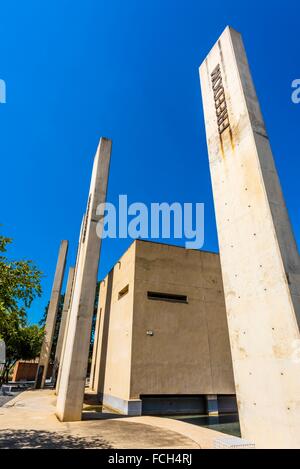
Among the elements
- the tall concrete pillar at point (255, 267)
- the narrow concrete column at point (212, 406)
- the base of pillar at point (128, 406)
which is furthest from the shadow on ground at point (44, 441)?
the narrow concrete column at point (212, 406)

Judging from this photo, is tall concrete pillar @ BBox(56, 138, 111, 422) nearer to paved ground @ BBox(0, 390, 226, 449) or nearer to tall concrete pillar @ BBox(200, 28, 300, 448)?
paved ground @ BBox(0, 390, 226, 449)

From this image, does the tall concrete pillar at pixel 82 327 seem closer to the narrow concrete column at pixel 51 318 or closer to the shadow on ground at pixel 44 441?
the shadow on ground at pixel 44 441

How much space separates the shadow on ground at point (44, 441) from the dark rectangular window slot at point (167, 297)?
8.79 meters

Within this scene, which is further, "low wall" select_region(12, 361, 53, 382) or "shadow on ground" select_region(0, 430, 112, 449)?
"low wall" select_region(12, 361, 53, 382)

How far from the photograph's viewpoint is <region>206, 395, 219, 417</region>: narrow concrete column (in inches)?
582

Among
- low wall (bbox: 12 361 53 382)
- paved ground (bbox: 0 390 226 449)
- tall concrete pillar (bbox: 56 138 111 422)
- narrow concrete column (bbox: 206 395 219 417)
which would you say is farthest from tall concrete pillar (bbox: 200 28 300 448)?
low wall (bbox: 12 361 53 382)

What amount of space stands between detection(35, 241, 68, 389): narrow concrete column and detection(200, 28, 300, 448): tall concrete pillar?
2468 centimetres

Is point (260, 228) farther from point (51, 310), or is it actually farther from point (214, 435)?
point (51, 310)

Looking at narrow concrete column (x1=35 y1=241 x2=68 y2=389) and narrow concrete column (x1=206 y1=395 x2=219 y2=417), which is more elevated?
narrow concrete column (x1=35 y1=241 x2=68 y2=389)

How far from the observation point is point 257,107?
550 cm

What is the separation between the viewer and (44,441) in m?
6.87
